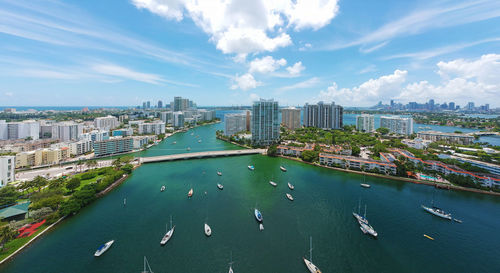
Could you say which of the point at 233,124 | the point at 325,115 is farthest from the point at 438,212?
the point at 325,115

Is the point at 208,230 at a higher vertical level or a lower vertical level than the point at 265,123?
lower

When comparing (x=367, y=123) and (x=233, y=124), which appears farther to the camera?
(x=367, y=123)

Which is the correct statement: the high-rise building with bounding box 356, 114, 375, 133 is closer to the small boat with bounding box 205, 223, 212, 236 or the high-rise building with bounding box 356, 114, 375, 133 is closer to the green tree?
the small boat with bounding box 205, 223, 212, 236

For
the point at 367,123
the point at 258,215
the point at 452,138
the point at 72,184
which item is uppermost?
the point at 367,123

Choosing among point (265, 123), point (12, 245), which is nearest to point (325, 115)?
point (265, 123)

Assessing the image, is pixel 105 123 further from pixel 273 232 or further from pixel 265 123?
pixel 273 232

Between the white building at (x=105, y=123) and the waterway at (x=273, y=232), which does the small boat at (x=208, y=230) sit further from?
the white building at (x=105, y=123)

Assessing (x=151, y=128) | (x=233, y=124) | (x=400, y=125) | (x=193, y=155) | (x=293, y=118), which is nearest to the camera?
(x=193, y=155)

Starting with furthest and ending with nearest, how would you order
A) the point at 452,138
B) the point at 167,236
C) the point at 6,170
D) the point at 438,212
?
the point at 452,138, the point at 6,170, the point at 438,212, the point at 167,236
